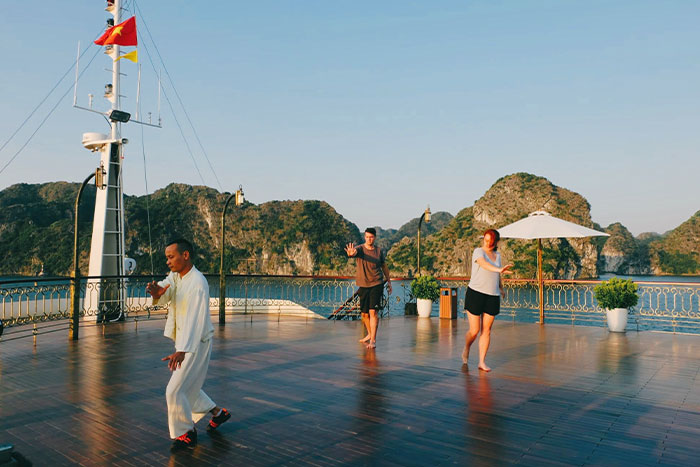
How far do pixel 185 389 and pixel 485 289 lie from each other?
13.3 ft

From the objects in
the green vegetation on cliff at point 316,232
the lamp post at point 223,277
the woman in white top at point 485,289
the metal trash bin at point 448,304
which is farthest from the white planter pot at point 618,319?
the green vegetation on cliff at point 316,232

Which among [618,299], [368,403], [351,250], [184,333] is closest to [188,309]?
[184,333]

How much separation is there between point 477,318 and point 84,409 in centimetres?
475

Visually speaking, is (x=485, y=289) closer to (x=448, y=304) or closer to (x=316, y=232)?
(x=448, y=304)

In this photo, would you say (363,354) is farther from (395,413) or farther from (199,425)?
(199,425)

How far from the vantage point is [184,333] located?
143 inches

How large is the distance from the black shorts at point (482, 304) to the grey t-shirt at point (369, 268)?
2042 millimetres

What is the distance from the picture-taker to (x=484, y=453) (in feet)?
11.6

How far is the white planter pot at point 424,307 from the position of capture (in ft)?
43.3

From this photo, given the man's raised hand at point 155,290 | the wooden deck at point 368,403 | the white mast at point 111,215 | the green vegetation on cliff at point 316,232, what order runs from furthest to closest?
1. the green vegetation on cliff at point 316,232
2. the white mast at point 111,215
3. the wooden deck at point 368,403
4. the man's raised hand at point 155,290

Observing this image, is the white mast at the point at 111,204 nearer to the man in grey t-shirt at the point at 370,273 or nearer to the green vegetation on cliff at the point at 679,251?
the man in grey t-shirt at the point at 370,273

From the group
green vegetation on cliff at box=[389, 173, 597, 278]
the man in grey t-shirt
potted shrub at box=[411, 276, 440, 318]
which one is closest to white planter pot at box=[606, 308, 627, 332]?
potted shrub at box=[411, 276, 440, 318]

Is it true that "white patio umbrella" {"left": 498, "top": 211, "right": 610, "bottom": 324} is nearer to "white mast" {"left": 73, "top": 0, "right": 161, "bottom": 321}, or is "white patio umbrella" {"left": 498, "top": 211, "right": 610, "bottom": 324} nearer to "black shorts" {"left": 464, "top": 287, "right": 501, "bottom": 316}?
"black shorts" {"left": 464, "top": 287, "right": 501, "bottom": 316}

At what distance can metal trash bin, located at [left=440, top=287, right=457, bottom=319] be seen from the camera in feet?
42.7
